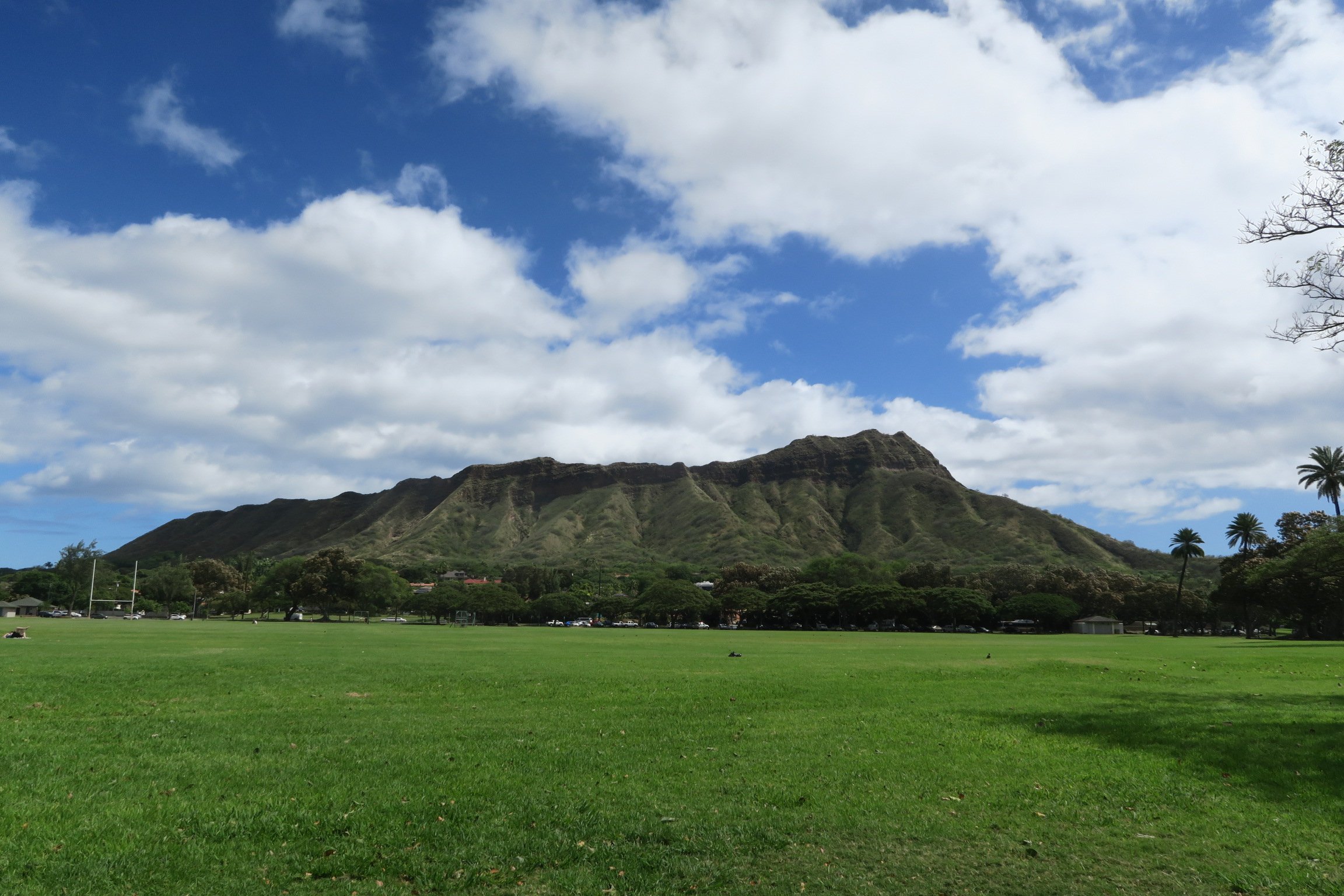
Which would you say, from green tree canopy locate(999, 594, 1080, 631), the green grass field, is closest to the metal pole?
the green grass field

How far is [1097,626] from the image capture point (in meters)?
136

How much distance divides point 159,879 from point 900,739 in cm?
1225

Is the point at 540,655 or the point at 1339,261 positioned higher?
the point at 1339,261

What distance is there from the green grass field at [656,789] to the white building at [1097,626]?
407 feet

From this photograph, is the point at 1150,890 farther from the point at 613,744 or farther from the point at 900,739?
the point at 613,744

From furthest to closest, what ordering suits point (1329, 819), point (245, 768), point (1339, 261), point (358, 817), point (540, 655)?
point (540, 655)
point (1339, 261)
point (245, 768)
point (1329, 819)
point (358, 817)

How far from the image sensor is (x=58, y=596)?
168m

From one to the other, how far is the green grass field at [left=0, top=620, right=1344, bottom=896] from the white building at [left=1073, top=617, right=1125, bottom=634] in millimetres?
123956

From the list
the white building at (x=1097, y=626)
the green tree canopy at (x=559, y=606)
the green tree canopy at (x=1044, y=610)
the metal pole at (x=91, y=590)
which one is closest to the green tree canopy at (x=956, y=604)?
the green tree canopy at (x=1044, y=610)

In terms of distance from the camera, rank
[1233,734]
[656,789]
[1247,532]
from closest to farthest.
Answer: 1. [656,789]
2. [1233,734]
3. [1247,532]

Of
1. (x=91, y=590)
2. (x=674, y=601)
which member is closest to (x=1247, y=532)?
(x=674, y=601)

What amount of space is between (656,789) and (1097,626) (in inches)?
5725

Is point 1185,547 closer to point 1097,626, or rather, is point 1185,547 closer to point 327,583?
point 1097,626

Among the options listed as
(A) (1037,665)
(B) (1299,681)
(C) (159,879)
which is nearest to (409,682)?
(C) (159,879)
